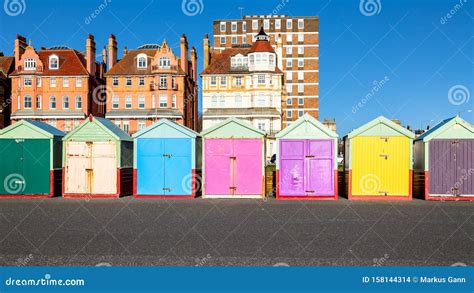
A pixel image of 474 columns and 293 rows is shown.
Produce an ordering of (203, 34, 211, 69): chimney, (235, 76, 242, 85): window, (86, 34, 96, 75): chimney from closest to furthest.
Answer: (86, 34, 96, 75): chimney → (235, 76, 242, 85): window → (203, 34, 211, 69): chimney

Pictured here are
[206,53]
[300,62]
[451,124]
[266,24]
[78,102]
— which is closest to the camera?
[451,124]

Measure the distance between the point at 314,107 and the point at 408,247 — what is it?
7875 cm

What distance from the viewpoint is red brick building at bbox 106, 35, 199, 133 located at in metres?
56.2

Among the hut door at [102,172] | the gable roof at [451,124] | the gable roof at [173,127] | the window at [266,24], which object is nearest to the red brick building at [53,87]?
the hut door at [102,172]

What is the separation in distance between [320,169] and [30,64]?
46172 millimetres

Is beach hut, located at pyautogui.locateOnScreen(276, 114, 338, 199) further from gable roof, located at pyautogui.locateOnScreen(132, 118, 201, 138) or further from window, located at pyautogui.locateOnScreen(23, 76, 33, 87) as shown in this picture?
window, located at pyautogui.locateOnScreen(23, 76, 33, 87)

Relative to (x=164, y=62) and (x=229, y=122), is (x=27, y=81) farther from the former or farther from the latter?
(x=229, y=122)

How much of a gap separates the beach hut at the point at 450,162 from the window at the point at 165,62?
4013 centimetres

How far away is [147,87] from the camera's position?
5697 centimetres

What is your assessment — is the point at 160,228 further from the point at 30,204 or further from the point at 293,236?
the point at 30,204

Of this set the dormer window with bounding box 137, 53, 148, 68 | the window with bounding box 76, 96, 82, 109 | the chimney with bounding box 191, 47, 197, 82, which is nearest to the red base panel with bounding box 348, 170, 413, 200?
the dormer window with bounding box 137, 53, 148, 68

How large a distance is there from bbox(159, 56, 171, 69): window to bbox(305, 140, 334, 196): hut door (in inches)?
1518

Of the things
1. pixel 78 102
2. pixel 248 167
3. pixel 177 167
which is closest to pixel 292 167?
pixel 248 167

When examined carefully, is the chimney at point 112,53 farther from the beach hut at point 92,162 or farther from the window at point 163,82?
the beach hut at point 92,162
